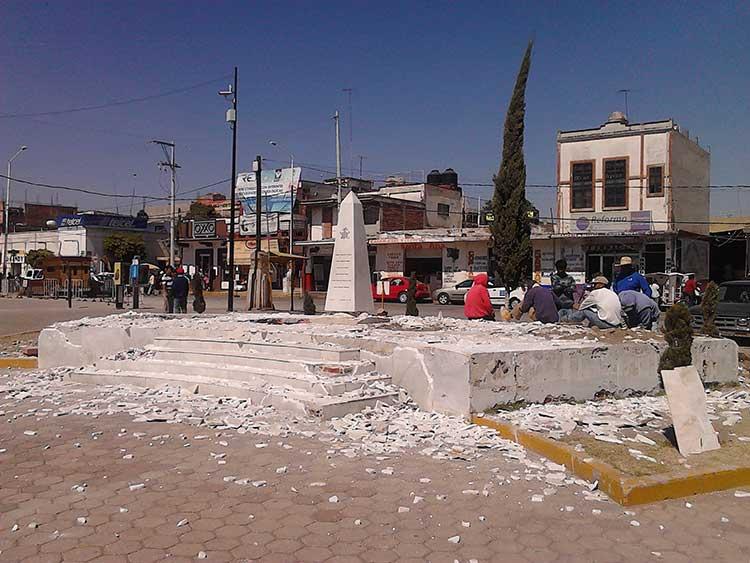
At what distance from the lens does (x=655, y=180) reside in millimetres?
34719

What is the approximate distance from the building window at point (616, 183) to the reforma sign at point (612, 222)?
1.92 feet

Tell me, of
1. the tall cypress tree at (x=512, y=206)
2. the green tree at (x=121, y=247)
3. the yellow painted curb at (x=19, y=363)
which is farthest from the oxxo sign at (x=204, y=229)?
the yellow painted curb at (x=19, y=363)

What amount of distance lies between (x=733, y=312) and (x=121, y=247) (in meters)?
47.8

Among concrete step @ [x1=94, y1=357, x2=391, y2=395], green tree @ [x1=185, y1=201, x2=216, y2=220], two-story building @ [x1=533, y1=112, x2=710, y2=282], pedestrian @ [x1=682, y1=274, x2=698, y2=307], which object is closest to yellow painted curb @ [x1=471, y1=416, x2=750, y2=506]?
concrete step @ [x1=94, y1=357, x2=391, y2=395]

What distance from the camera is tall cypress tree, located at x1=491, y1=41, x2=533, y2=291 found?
27844mm

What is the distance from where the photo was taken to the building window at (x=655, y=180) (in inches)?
1357

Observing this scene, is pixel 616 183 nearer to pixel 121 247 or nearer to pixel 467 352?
pixel 467 352

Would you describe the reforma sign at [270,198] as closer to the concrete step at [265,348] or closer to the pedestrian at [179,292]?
the pedestrian at [179,292]

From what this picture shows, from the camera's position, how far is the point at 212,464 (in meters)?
5.71

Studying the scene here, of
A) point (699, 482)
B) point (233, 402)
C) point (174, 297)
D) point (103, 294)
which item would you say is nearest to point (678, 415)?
point (699, 482)

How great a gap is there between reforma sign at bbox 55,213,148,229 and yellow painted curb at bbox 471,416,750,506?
55286 millimetres

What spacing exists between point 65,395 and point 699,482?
746cm

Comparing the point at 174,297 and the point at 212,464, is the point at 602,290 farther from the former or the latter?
the point at 174,297

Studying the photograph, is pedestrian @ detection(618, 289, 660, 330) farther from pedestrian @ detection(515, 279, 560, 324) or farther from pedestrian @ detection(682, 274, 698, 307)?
pedestrian @ detection(682, 274, 698, 307)
